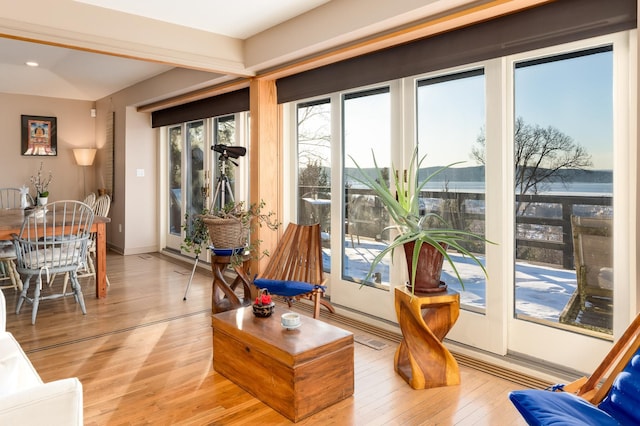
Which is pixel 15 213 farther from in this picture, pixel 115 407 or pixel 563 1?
pixel 563 1

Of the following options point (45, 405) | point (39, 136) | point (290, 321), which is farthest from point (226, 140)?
point (45, 405)

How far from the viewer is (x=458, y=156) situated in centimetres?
323

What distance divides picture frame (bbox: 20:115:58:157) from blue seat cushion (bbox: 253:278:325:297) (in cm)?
541

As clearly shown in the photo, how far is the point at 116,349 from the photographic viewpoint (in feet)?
10.7

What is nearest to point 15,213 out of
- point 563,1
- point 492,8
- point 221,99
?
point 221,99

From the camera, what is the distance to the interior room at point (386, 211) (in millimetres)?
2471

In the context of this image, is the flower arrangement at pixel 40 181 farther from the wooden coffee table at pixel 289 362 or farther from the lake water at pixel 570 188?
the lake water at pixel 570 188

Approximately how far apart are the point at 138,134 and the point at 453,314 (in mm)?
5760

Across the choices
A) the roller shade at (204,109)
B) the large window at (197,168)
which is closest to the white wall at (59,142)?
the roller shade at (204,109)

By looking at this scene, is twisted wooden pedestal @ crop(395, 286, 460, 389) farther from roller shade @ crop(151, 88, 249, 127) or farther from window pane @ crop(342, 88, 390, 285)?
roller shade @ crop(151, 88, 249, 127)

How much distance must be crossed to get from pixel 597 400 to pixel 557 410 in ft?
1.03

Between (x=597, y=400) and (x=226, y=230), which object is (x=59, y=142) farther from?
(x=597, y=400)

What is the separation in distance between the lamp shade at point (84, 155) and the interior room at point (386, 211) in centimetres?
242

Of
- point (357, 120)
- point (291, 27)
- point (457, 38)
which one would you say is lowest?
point (357, 120)
